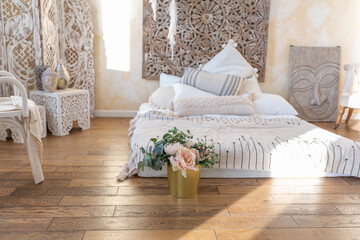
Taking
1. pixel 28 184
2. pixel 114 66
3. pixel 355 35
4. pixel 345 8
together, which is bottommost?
pixel 28 184

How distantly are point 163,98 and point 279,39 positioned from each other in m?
1.94

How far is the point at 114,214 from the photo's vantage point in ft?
5.51

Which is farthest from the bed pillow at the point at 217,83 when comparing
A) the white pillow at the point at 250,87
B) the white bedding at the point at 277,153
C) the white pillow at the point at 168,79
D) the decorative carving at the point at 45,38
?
the decorative carving at the point at 45,38

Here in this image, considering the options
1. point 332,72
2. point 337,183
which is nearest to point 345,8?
point 332,72

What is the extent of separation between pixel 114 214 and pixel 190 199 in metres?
0.46

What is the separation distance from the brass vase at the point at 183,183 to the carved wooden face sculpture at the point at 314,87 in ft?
9.72

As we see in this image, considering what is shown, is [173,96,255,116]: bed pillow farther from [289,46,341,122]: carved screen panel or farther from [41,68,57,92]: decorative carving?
[289,46,341,122]: carved screen panel

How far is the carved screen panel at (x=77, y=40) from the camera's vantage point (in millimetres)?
3910

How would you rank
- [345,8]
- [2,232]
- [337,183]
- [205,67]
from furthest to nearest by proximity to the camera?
[345,8]
[205,67]
[337,183]
[2,232]

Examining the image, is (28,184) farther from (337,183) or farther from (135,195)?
(337,183)

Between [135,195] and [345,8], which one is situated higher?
[345,8]

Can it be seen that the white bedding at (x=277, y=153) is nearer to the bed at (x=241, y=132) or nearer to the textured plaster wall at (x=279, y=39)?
the bed at (x=241, y=132)

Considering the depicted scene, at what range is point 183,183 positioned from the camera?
6.17 feet

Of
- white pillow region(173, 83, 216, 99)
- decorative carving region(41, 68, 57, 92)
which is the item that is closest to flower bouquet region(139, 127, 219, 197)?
white pillow region(173, 83, 216, 99)
